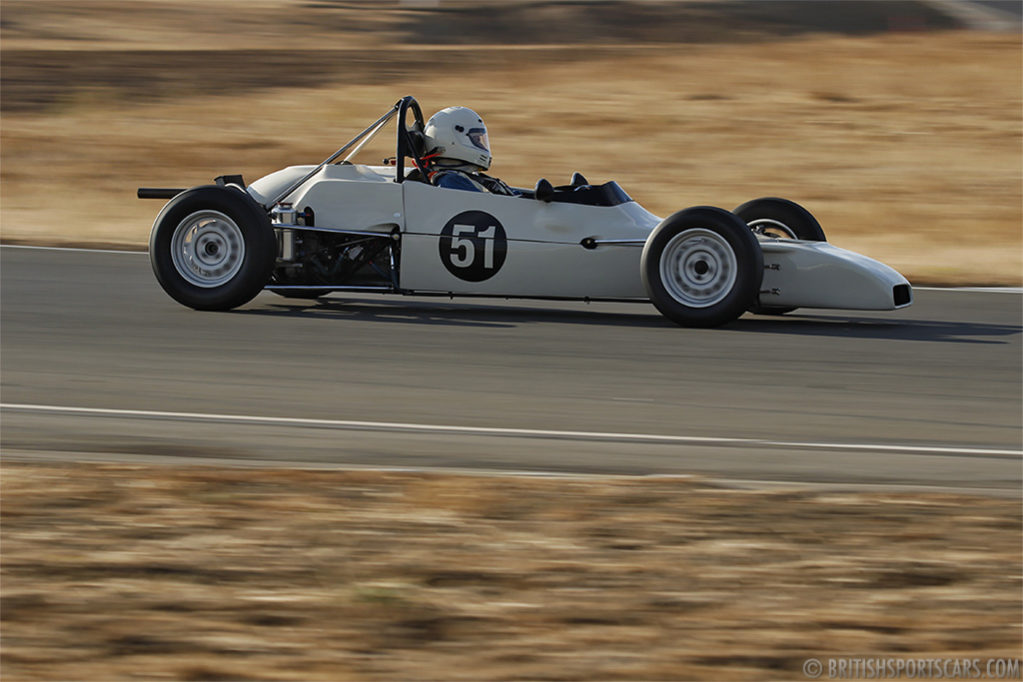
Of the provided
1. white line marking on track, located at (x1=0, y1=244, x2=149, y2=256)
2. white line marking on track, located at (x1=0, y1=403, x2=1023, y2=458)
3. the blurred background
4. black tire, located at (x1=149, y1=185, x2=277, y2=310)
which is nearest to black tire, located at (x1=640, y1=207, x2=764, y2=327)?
black tire, located at (x1=149, y1=185, x2=277, y2=310)

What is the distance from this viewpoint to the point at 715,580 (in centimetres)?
375

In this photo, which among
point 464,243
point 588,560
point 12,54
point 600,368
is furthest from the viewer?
point 12,54

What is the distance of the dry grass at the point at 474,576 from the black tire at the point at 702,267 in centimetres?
324

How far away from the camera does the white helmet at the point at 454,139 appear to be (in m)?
9.09

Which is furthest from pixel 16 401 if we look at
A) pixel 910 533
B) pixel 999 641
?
pixel 999 641

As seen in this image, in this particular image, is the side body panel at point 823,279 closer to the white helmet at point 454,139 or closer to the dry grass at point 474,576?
the white helmet at point 454,139

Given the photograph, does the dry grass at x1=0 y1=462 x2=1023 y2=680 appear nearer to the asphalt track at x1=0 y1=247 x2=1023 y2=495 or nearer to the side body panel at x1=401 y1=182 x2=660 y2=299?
the asphalt track at x1=0 y1=247 x2=1023 y2=495

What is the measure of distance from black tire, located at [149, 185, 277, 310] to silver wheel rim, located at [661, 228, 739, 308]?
2.37 metres

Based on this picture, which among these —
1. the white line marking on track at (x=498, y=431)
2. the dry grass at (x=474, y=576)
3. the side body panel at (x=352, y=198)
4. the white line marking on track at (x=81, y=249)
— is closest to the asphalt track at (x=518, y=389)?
the white line marking on track at (x=498, y=431)

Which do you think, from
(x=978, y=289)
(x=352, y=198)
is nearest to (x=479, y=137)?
(x=352, y=198)

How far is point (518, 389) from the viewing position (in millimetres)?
6473

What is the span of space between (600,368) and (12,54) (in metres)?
A: 19.9

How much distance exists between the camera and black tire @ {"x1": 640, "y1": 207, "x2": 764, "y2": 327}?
25.6 ft

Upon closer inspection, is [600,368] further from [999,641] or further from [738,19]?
[738,19]
